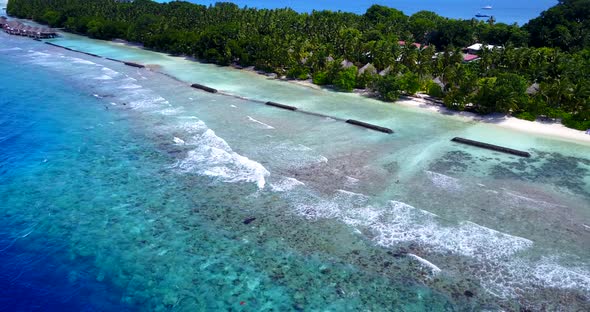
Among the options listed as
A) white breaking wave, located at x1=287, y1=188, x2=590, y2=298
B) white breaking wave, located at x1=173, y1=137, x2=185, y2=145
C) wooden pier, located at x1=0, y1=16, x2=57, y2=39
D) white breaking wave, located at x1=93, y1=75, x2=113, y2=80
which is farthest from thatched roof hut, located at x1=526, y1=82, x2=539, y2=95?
wooden pier, located at x1=0, y1=16, x2=57, y2=39

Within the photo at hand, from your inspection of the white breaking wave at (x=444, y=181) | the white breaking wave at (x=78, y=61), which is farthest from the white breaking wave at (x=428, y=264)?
the white breaking wave at (x=78, y=61)

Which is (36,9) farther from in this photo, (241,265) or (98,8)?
(241,265)

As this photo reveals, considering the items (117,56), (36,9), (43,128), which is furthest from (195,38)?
(36,9)

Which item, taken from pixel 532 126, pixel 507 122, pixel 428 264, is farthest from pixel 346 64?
pixel 428 264

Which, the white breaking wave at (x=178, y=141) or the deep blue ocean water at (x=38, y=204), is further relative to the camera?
the white breaking wave at (x=178, y=141)

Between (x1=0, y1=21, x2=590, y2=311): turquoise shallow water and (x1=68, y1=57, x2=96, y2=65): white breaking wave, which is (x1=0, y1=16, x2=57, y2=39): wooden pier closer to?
(x1=68, y1=57, x2=96, y2=65): white breaking wave

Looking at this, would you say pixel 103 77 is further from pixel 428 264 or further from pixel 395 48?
pixel 428 264

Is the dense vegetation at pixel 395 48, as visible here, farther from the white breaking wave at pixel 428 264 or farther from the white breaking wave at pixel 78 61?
the white breaking wave at pixel 428 264
